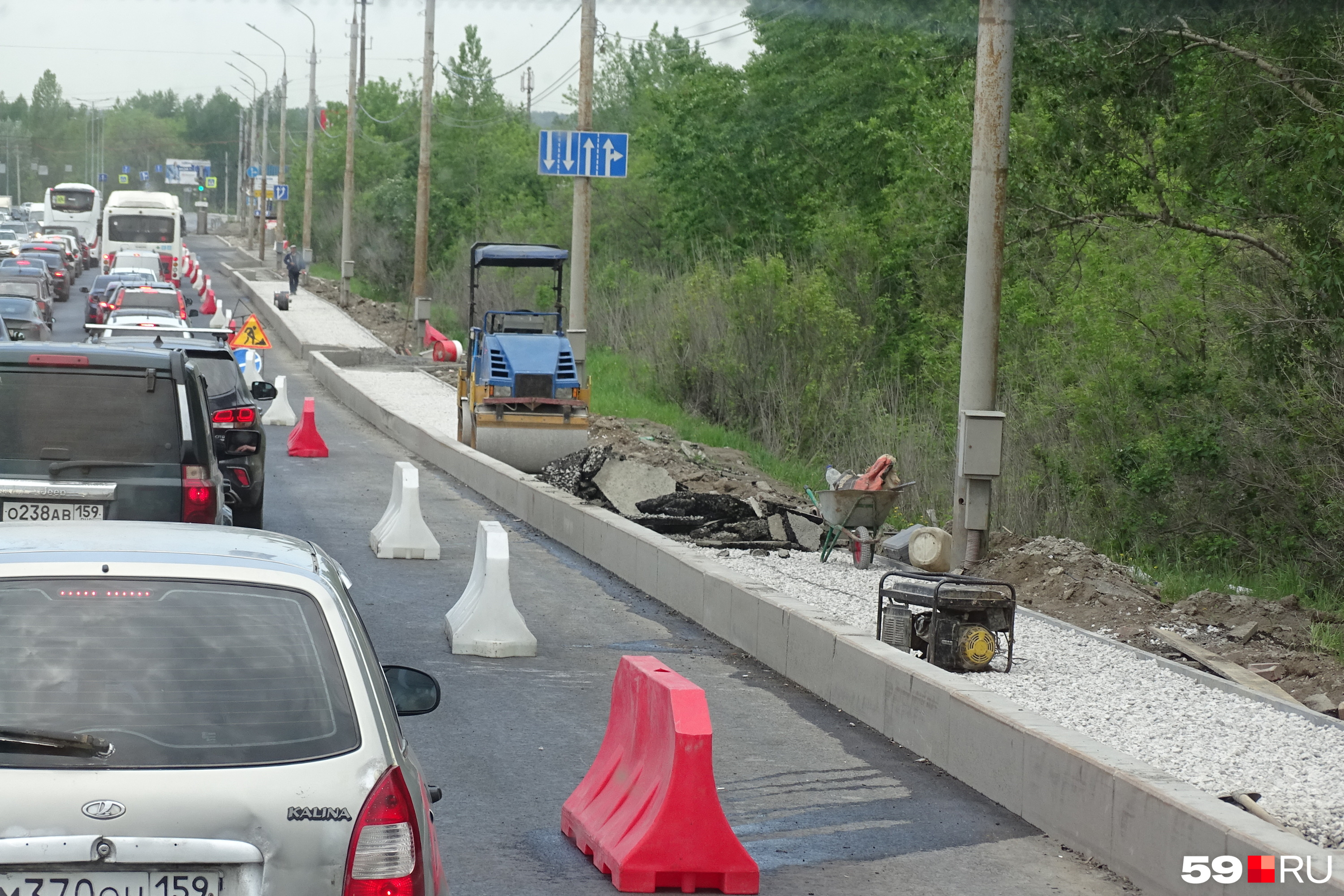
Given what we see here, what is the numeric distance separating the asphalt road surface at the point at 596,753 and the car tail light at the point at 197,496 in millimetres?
1686

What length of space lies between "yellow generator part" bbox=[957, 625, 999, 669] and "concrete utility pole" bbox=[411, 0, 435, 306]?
34.3 m

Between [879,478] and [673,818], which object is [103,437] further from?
[879,478]

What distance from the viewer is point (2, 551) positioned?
12.4ft

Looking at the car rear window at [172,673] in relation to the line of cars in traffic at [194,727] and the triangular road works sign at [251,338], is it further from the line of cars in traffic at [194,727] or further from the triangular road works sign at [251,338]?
the triangular road works sign at [251,338]

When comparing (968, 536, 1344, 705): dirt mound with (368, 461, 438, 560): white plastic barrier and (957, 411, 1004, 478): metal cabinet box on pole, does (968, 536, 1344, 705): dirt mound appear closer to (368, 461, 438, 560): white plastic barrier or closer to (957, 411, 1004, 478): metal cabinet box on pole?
(957, 411, 1004, 478): metal cabinet box on pole

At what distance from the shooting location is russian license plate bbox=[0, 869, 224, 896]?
10.8 feet

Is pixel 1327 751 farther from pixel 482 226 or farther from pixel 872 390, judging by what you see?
pixel 482 226

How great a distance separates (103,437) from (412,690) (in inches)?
195

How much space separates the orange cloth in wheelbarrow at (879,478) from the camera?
14.2 m

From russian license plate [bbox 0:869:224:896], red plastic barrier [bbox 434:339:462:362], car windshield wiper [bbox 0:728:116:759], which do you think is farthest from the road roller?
russian license plate [bbox 0:869:224:896]

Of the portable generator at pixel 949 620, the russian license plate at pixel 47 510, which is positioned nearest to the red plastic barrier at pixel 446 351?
the portable generator at pixel 949 620

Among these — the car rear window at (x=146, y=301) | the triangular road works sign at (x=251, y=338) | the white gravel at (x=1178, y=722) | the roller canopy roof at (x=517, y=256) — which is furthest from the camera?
the car rear window at (x=146, y=301)

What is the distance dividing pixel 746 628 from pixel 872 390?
1990cm

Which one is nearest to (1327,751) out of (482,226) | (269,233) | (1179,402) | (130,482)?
(130,482)
